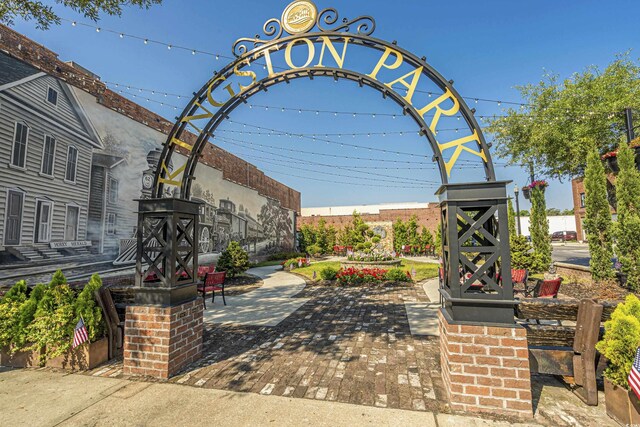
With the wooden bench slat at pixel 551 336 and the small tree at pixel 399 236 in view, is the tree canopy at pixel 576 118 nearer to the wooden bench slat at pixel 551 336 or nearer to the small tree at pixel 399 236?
the wooden bench slat at pixel 551 336

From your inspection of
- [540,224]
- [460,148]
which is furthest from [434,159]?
[540,224]

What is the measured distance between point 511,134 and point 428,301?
32.4 feet

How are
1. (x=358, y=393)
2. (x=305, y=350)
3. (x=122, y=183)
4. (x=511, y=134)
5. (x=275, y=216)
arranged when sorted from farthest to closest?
(x=275, y=216) → (x=511, y=134) → (x=122, y=183) → (x=305, y=350) → (x=358, y=393)

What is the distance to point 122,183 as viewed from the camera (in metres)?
7.98

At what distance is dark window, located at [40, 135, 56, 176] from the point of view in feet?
20.2

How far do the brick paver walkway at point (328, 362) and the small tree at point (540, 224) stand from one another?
8791 mm

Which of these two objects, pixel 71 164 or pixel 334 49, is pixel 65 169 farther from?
pixel 334 49

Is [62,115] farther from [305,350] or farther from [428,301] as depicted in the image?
[428,301]

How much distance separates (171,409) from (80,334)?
1832mm

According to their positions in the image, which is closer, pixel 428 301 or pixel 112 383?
pixel 112 383

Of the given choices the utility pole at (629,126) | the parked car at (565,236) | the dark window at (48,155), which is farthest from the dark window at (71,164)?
the parked car at (565,236)

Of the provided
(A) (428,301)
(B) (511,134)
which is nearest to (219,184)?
(A) (428,301)

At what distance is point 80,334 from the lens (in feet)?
11.6

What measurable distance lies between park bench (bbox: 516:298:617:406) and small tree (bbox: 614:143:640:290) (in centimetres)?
728
